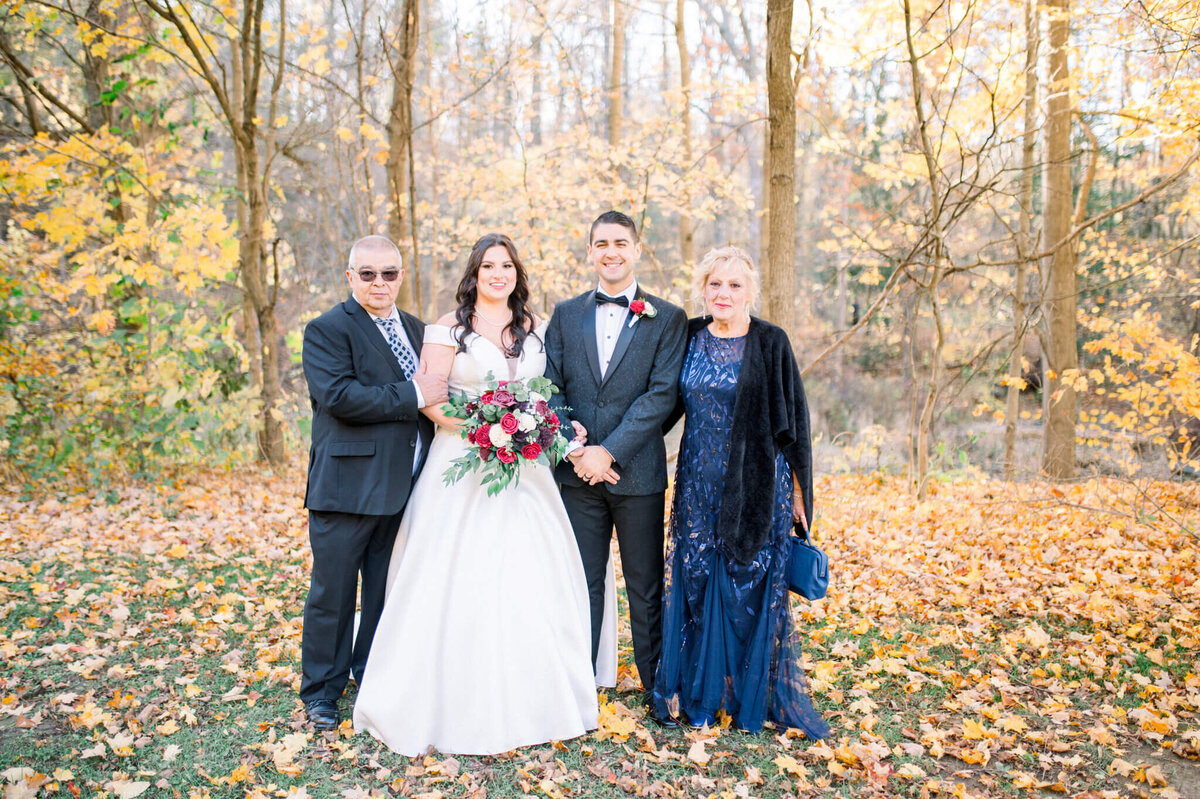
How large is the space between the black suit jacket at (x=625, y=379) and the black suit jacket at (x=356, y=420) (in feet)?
2.24

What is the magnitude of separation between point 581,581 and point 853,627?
195 centimetres

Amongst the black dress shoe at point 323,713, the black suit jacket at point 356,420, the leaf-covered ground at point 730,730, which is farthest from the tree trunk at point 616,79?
the black dress shoe at point 323,713

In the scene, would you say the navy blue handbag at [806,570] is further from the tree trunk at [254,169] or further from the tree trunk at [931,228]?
the tree trunk at [254,169]

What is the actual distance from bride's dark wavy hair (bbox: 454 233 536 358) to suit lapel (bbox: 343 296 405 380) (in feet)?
1.13

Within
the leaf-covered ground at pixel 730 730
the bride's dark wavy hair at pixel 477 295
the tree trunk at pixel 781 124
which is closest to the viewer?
the leaf-covered ground at pixel 730 730

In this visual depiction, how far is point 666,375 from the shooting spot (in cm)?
347

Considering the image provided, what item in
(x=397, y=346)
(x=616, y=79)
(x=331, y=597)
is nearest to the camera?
(x=331, y=597)

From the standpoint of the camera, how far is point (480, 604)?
3.24 m

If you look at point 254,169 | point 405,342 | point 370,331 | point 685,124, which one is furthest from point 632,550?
point 685,124

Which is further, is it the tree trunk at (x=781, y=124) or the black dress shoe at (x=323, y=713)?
the tree trunk at (x=781, y=124)

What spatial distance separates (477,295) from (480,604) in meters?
1.33

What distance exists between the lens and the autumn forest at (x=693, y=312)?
3174 millimetres

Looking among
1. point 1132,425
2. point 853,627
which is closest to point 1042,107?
point 1132,425

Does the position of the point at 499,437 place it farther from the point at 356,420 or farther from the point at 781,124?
the point at 781,124
